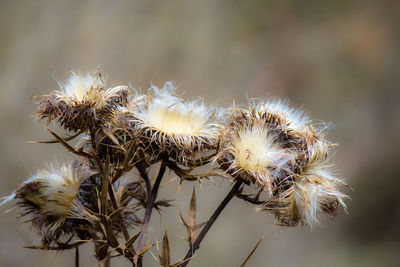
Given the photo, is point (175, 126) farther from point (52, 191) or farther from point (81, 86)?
point (52, 191)

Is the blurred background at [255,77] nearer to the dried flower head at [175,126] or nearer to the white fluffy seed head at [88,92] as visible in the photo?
the dried flower head at [175,126]

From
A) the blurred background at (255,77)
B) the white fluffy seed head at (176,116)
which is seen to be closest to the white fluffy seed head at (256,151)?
the white fluffy seed head at (176,116)

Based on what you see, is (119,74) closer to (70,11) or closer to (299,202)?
(70,11)

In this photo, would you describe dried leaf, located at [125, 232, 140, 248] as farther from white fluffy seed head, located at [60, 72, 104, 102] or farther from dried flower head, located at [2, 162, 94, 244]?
white fluffy seed head, located at [60, 72, 104, 102]

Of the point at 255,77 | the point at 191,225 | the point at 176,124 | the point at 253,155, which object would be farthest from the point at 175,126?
the point at 255,77

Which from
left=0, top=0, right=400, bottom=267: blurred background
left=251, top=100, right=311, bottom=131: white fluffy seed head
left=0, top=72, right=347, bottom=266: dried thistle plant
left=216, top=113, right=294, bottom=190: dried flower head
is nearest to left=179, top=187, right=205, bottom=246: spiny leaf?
left=0, top=72, right=347, bottom=266: dried thistle plant

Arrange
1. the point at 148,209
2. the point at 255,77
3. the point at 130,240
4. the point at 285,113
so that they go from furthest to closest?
the point at 255,77 < the point at 285,113 < the point at 148,209 < the point at 130,240

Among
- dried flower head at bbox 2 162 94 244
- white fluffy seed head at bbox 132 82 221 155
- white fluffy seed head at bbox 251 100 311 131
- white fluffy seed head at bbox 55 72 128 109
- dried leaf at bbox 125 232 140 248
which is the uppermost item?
white fluffy seed head at bbox 251 100 311 131
